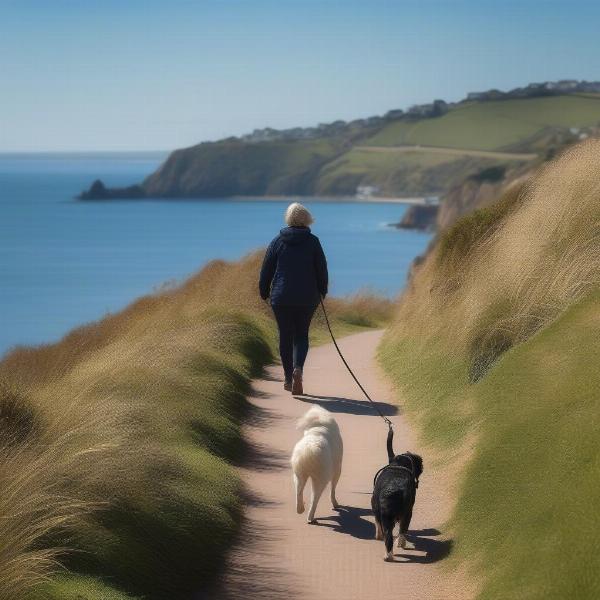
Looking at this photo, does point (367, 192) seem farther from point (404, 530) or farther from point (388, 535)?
point (388, 535)

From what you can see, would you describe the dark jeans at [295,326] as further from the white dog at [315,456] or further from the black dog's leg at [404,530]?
the black dog's leg at [404,530]

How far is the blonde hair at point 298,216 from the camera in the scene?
1465 cm

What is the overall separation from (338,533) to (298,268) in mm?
5694

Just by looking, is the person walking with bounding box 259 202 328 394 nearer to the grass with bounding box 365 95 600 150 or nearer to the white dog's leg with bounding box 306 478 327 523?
the white dog's leg with bounding box 306 478 327 523

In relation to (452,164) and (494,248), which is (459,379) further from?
(452,164)

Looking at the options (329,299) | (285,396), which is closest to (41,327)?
(329,299)

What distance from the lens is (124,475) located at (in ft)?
28.6

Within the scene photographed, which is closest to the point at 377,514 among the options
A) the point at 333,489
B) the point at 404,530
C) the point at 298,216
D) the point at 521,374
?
the point at 404,530

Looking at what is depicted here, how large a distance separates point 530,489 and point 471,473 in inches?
46.6

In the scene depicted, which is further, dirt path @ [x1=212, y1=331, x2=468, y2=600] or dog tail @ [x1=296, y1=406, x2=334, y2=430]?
dog tail @ [x1=296, y1=406, x2=334, y2=430]

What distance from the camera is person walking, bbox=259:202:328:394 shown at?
14648 millimetres

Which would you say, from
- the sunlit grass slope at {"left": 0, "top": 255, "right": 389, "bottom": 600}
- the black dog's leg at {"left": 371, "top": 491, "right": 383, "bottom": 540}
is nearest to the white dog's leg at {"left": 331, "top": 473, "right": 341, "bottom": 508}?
the sunlit grass slope at {"left": 0, "top": 255, "right": 389, "bottom": 600}

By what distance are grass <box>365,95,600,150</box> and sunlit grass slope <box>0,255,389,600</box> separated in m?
132

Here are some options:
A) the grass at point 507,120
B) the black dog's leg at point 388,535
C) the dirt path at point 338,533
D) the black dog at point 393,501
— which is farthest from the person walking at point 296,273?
the grass at point 507,120
